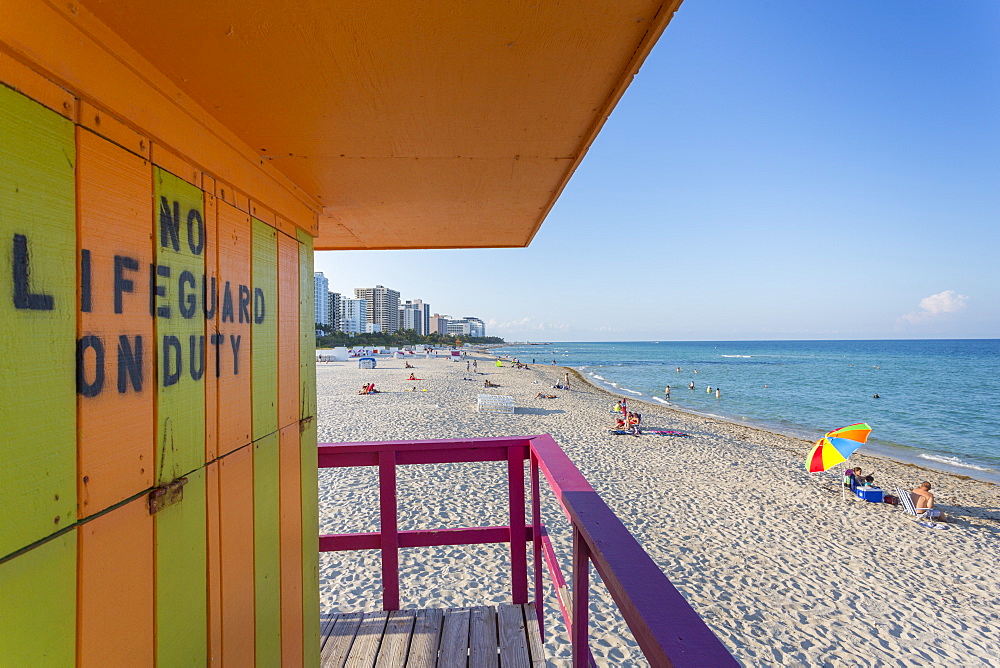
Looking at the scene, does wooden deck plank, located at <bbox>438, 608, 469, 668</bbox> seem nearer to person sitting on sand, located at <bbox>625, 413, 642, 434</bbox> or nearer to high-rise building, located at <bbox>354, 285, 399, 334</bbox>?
person sitting on sand, located at <bbox>625, 413, 642, 434</bbox>

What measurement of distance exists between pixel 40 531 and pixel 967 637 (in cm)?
825

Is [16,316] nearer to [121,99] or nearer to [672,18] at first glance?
[121,99]

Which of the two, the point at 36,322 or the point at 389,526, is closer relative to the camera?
the point at 36,322

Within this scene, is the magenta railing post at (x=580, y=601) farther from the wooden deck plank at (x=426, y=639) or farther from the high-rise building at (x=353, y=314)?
the high-rise building at (x=353, y=314)

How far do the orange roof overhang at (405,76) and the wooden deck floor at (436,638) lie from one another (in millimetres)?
2210

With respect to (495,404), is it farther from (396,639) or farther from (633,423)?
(396,639)

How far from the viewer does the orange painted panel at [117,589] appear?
97cm

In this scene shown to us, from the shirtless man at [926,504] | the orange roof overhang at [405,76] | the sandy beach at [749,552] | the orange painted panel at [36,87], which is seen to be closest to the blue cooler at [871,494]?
the sandy beach at [749,552]

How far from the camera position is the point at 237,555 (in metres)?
1.55

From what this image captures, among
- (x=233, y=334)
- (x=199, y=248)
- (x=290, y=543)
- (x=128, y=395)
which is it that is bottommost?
(x=290, y=543)

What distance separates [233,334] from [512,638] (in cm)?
197

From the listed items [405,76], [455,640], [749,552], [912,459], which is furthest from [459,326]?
[405,76]

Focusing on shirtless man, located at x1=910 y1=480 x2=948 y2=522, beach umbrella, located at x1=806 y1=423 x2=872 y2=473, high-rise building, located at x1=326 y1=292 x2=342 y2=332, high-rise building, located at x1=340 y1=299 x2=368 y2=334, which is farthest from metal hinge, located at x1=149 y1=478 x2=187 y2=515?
high-rise building, located at x1=340 y1=299 x2=368 y2=334

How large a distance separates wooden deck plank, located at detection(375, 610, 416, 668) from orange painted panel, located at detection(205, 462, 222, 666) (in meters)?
1.02
